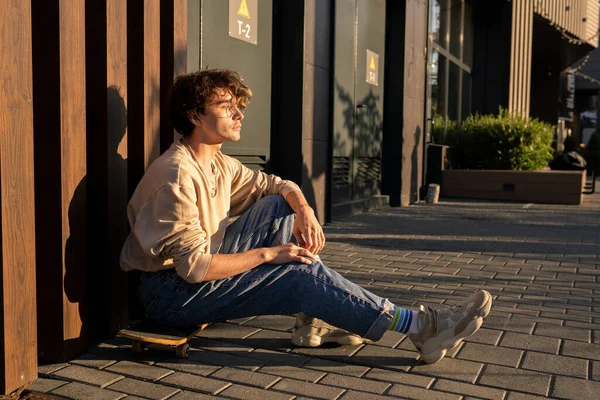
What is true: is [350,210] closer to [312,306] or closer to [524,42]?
[312,306]

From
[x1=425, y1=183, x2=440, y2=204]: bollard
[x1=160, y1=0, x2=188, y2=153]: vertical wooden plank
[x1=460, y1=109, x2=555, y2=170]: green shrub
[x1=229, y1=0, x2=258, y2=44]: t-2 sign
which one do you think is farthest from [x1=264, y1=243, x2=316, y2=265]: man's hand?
[x1=460, y1=109, x2=555, y2=170]: green shrub

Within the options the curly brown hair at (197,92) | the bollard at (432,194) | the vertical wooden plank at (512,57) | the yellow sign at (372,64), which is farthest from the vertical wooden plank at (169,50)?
the vertical wooden plank at (512,57)

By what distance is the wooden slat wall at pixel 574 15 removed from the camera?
2012 centimetres

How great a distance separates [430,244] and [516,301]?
261cm

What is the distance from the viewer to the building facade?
2.81 meters

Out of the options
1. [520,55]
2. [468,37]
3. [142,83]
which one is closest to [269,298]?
[142,83]

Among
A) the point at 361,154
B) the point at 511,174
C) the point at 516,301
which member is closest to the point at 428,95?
the point at 511,174

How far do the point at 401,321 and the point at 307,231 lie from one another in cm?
63

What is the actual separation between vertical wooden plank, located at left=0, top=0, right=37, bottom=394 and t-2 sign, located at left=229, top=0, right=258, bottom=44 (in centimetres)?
390

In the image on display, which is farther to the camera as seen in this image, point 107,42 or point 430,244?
point 430,244

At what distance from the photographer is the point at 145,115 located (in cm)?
362

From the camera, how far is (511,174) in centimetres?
1302

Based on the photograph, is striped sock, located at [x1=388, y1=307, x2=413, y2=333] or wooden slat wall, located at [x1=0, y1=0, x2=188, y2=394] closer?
wooden slat wall, located at [x1=0, y1=0, x2=188, y2=394]

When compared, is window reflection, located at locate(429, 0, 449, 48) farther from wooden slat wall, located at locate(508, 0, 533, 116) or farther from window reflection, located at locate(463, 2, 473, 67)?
wooden slat wall, located at locate(508, 0, 533, 116)
